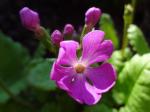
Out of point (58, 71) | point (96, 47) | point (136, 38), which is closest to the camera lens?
point (58, 71)

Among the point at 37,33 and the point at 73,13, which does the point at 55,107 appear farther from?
the point at 73,13

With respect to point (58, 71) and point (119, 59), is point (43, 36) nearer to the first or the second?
point (58, 71)

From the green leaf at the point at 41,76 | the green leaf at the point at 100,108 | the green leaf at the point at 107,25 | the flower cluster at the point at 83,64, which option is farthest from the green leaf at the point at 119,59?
the flower cluster at the point at 83,64

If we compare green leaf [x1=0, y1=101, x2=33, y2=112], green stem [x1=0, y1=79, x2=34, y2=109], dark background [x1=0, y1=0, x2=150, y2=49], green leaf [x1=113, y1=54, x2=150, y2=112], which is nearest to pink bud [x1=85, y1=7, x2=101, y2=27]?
green leaf [x1=113, y1=54, x2=150, y2=112]

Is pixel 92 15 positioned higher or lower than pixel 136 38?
higher

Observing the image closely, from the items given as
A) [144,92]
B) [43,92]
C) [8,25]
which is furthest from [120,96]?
[8,25]

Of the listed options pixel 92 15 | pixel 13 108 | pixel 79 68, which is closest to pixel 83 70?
pixel 79 68

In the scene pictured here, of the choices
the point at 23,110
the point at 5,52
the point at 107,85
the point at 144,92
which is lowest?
the point at 23,110
